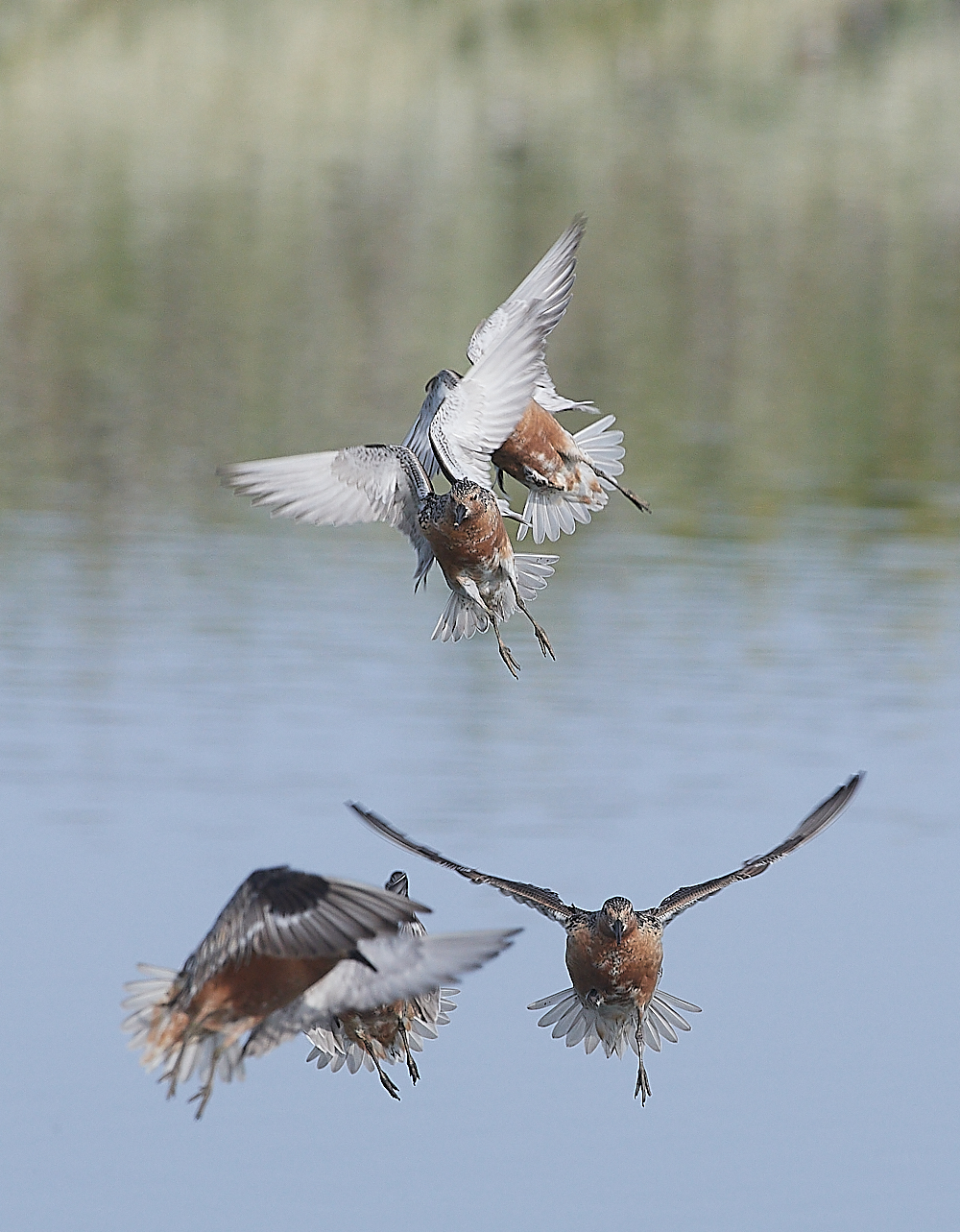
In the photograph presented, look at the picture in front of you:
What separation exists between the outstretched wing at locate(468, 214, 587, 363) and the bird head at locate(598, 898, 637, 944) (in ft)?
5.37

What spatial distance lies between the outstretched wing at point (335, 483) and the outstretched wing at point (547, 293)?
31 cm

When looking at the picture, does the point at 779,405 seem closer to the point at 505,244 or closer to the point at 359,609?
the point at 505,244

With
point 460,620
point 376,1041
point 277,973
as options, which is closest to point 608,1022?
point 376,1041

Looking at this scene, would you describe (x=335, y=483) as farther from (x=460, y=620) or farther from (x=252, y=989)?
(x=252, y=989)

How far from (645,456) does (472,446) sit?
12904 millimetres

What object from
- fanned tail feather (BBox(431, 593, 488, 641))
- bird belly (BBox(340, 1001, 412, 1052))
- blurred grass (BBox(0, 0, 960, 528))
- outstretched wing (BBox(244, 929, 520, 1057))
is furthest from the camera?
blurred grass (BBox(0, 0, 960, 528))

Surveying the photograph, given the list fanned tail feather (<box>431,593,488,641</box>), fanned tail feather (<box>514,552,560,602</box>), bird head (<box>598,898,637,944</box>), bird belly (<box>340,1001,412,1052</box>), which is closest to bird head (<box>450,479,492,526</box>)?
fanned tail feather (<box>431,593,488,641</box>)

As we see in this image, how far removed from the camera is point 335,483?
555 cm

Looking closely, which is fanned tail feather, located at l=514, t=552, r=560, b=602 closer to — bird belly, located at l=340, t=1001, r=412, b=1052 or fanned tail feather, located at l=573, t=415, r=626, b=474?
fanned tail feather, located at l=573, t=415, r=626, b=474

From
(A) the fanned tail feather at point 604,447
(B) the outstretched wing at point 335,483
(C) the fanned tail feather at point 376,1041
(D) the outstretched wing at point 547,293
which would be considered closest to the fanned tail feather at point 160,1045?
(C) the fanned tail feather at point 376,1041

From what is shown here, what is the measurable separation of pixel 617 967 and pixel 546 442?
4.50 ft

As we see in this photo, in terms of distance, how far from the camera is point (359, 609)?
14.1 meters

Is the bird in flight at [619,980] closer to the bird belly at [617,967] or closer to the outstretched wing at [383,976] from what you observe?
the bird belly at [617,967]

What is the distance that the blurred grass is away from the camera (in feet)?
62.6
